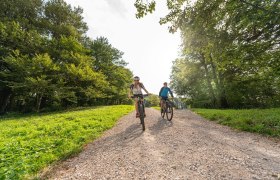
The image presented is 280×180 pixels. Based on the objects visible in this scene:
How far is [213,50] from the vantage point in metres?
11.0

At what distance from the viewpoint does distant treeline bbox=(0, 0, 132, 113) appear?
18.9 m

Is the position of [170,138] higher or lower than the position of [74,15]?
lower

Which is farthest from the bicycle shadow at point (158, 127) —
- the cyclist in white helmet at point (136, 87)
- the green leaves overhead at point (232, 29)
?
the green leaves overhead at point (232, 29)

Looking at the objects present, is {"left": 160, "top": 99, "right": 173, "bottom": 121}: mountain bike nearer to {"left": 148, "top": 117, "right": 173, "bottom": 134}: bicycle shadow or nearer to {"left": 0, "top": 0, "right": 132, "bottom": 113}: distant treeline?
{"left": 148, "top": 117, "right": 173, "bottom": 134}: bicycle shadow

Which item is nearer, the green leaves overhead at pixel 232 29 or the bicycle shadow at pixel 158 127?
the bicycle shadow at pixel 158 127

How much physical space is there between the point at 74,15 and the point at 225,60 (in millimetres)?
28754

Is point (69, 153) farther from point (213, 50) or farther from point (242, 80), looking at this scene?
point (242, 80)

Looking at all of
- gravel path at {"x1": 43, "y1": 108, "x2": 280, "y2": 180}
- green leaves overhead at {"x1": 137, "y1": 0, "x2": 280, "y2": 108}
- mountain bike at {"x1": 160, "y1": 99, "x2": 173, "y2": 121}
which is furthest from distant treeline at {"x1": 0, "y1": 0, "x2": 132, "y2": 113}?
gravel path at {"x1": 43, "y1": 108, "x2": 280, "y2": 180}

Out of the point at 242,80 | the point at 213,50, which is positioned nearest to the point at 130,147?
the point at 213,50

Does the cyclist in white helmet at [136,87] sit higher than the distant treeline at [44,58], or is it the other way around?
the distant treeline at [44,58]

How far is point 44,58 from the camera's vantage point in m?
18.7

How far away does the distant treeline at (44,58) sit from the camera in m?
18.9

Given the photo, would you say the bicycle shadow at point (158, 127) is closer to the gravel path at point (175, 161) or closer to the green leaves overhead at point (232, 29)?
the gravel path at point (175, 161)

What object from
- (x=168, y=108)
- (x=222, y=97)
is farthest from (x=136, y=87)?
(x=222, y=97)
